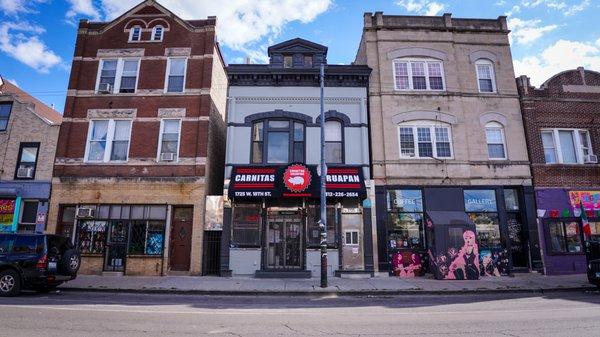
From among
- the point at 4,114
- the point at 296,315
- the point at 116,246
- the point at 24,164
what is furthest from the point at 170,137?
the point at 296,315

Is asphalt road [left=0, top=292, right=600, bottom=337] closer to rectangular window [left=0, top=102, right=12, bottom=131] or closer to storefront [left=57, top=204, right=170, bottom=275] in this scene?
storefront [left=57, top=204, right=170, bottom=275]

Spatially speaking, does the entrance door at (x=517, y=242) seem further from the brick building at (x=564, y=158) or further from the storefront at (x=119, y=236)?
the storefront at (x=119, y=236)

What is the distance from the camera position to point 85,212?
17.0 metres

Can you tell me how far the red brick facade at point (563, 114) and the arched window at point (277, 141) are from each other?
1200 centimetres

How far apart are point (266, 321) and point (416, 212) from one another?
11.4m

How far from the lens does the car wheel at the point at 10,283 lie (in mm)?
11180

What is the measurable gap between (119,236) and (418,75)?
1735cm

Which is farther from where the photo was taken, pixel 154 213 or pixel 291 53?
pixel 291 53

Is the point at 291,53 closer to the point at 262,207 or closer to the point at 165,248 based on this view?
the point at 262,207

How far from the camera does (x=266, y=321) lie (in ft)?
26.1

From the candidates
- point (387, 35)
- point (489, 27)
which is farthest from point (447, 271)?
point (489, 27)

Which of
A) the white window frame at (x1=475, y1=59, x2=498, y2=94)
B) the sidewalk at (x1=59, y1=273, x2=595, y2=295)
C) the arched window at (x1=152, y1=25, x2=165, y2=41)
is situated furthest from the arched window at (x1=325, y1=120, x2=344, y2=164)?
the arched window at (x1=152, y1=25, x2=165, y2=41)

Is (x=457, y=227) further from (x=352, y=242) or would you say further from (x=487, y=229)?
(x=352, y=242)

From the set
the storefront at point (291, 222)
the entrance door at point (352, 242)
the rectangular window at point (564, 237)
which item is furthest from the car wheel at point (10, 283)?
the rectangular window at point (564, 237)
